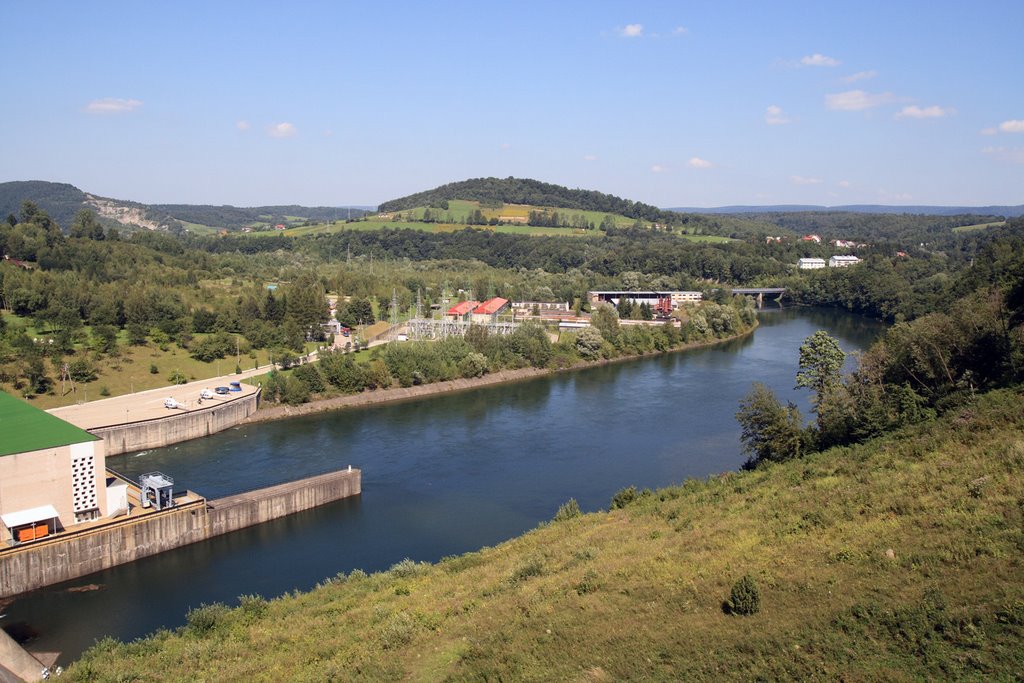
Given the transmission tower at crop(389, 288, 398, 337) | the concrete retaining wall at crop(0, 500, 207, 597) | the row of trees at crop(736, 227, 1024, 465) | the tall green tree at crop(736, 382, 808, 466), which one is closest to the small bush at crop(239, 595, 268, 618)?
the concrete retaining wall at crop(0, 500, 207, 597)

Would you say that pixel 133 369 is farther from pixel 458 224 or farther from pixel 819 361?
pixel 458 224

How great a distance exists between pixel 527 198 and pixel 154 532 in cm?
Result: 10545

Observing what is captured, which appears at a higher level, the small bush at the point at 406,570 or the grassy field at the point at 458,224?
the grassy field at the point at 458,224

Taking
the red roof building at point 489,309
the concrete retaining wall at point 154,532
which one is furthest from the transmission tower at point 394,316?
the concrete retaining wall at point 154,532

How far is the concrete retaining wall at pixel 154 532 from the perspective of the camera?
51.6 feet

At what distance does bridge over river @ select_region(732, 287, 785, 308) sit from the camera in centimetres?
6869

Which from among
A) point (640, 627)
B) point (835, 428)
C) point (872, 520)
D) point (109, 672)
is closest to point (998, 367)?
point (835, 428)

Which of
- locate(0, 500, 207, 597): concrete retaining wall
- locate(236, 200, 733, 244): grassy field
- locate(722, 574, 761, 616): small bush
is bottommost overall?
locate(0, 500, 207, 597): concrete retaining wall

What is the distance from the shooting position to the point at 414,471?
22.9 m

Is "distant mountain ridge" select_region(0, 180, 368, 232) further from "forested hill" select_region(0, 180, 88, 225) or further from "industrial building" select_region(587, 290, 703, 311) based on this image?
"industrial building" select_region(587, 290, 703, 311)

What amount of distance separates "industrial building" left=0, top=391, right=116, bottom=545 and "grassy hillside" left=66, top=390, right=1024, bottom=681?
657cm

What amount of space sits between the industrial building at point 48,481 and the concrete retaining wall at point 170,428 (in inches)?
249

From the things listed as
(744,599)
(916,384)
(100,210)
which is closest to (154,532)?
(744,599)

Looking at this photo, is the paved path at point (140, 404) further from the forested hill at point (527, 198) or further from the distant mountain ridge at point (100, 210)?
the distant mountain ridge at point (100, 210)
